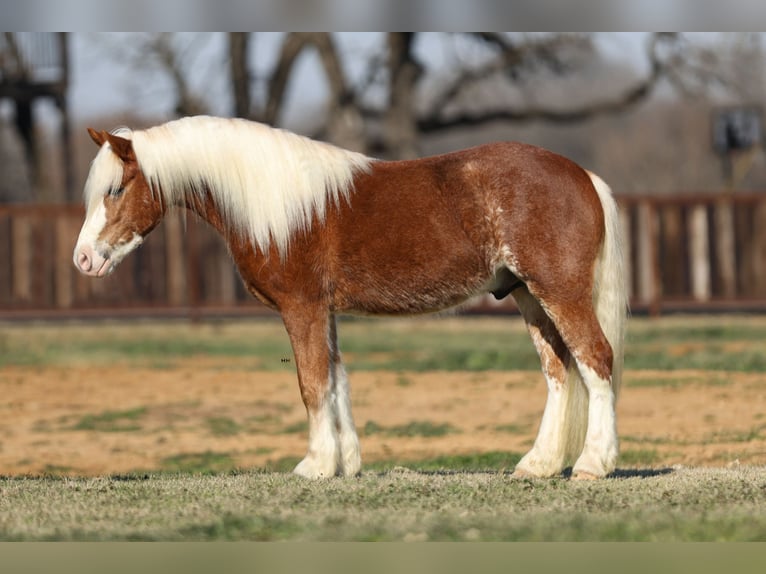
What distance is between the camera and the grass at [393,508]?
5.82 m

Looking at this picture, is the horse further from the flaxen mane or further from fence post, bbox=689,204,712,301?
fence post, bbox=689,204,712,301

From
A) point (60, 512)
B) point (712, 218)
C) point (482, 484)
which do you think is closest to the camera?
point (60, 512)

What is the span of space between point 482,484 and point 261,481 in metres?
1.26

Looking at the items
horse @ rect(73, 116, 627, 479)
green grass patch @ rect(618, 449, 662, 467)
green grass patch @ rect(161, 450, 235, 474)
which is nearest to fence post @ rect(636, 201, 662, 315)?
green grass patch @ rect(618, 449, 662, 467)

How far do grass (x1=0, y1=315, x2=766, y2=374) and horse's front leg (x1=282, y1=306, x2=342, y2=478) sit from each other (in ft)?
25.5

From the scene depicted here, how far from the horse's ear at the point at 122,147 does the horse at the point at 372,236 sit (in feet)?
0.04

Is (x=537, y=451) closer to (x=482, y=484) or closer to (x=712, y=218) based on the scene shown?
(x=482, y=484)

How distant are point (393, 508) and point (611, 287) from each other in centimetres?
192

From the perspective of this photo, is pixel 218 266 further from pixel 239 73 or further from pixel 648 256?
pixel 648 256

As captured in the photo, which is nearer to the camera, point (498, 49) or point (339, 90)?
point (339, 90)

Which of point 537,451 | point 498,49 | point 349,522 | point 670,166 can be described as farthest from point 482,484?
point 670,166

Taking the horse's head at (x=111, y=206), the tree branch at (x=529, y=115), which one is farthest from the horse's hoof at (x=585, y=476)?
the tree branch at (x=529, y=115)

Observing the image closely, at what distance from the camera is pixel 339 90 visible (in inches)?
1021

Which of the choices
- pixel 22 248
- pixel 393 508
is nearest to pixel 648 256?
pixel 22 248
